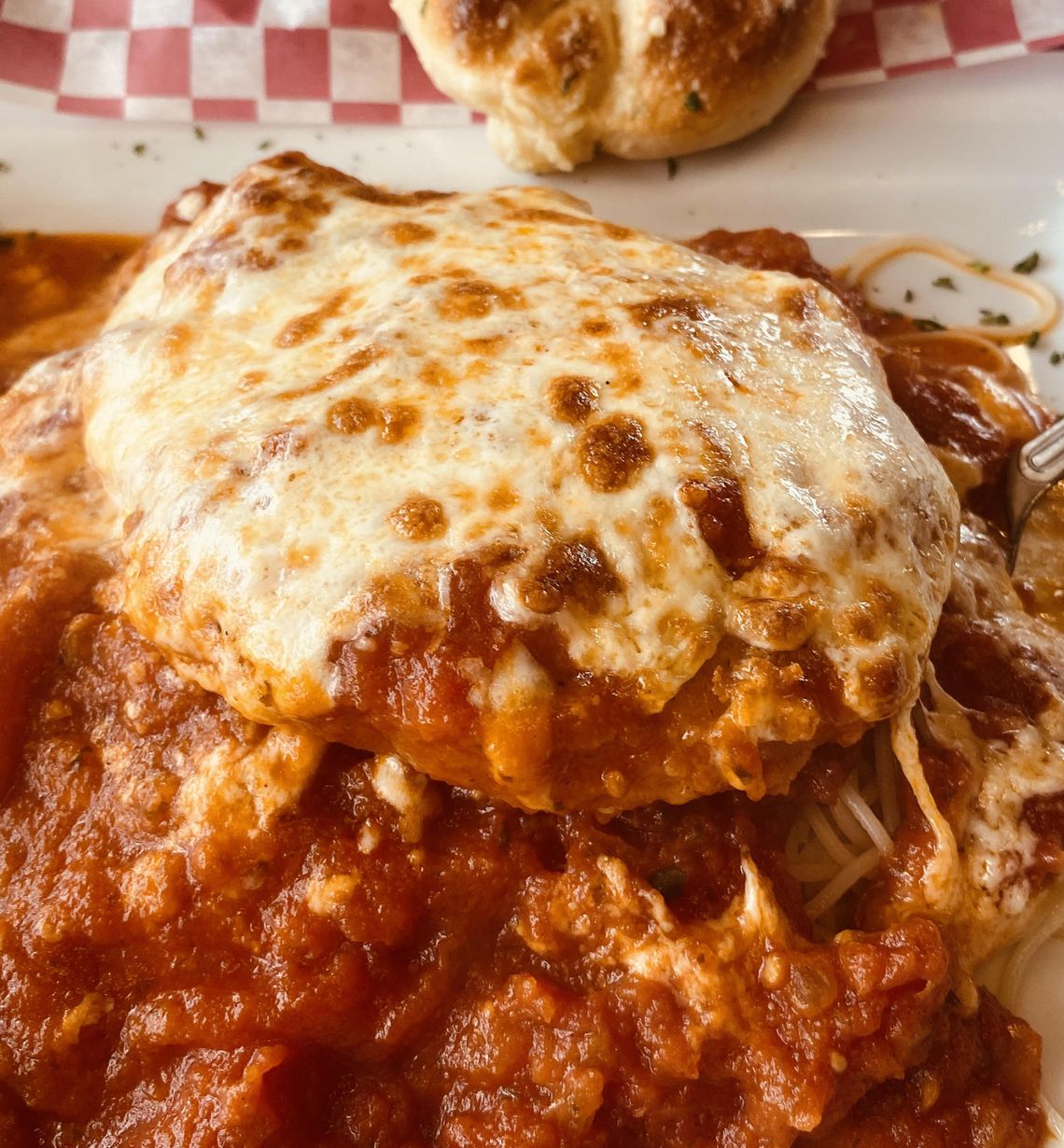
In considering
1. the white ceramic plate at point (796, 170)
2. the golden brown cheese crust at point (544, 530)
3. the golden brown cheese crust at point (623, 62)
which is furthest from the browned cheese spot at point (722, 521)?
→ the golden brown cheese crust at point (623, 62)

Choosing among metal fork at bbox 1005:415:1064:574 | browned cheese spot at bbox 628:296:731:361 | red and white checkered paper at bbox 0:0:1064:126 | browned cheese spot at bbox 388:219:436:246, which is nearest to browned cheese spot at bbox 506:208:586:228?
browned cheese spot at bbox 388:219:436:246

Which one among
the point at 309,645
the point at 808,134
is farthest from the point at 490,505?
the point at 808,134

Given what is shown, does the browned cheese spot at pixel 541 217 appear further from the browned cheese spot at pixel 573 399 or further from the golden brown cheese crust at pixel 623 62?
the golden brown cheese crust at pixel 623 62

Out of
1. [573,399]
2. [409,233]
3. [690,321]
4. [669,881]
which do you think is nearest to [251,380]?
[409,233]

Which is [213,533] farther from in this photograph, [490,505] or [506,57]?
[506,57]

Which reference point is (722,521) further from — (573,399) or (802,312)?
(802,312)

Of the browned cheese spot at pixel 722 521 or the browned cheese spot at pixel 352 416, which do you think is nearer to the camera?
the browned cheese spot at pixel 722 521
